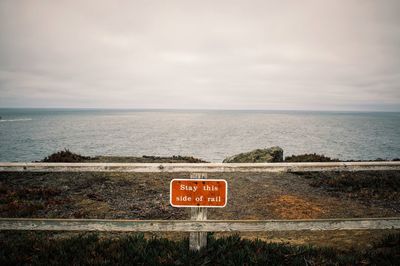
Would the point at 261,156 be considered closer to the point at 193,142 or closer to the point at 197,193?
the point at 197,193

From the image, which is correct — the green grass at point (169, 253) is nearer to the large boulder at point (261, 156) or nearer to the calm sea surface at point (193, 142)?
the large boulder at point (261, 156)

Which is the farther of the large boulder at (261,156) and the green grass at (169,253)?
the large boulder at (261,156)

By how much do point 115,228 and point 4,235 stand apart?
3.32 meters

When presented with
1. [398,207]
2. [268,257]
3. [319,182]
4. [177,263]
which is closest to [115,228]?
[177,263]

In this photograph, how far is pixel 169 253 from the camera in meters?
3.95

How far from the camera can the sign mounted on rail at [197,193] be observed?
3.49 metres

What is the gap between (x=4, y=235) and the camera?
5.05m

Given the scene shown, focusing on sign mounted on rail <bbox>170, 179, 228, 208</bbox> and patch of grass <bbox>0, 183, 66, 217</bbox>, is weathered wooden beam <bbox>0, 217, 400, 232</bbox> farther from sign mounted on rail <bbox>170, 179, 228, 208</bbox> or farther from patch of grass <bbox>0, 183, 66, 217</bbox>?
patch of grass <bbox>0, 183, 66, 217</bbox>

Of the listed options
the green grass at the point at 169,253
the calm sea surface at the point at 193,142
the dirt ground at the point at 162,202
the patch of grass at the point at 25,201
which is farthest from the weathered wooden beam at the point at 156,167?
the calm sea surface at the point at 193,142

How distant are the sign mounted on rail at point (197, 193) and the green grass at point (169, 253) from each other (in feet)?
3.10

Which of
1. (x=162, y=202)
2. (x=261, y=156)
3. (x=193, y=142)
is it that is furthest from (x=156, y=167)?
(x=193, y=142)

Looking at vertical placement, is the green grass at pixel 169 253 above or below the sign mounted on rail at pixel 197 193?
below

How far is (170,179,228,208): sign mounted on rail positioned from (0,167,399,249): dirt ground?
82.3 inches

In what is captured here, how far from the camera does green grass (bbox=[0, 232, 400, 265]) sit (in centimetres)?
377
